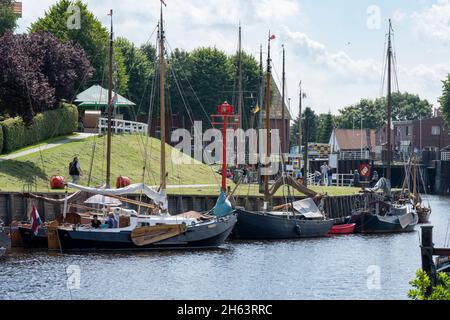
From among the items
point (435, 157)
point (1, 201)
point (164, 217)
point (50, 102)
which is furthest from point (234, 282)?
point (435, 157)

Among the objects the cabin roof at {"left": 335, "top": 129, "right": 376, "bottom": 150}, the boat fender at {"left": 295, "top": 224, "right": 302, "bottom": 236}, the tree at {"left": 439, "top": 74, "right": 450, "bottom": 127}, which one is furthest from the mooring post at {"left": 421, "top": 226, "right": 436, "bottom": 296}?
the cabin roof at {"left": 335, "top": 129, "right": 376, "bottom": 150}

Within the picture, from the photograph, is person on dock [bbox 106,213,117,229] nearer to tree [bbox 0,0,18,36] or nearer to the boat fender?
the boat fender

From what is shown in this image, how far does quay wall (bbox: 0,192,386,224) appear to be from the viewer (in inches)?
2280

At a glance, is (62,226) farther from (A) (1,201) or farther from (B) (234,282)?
(B) (234,282)

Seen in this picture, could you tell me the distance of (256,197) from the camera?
70938 millimetres

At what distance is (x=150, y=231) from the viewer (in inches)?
2160

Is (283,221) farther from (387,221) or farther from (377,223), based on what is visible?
(387,221)

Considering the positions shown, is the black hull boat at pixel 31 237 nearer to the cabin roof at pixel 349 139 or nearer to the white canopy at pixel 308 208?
the white canopy at pixel 308 208

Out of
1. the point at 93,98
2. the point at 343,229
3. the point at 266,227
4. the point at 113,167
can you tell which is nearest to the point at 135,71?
the point at 93,98

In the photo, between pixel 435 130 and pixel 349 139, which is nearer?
pixel 435 130

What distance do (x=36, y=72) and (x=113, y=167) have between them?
10739mm

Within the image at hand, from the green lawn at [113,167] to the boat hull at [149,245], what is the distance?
27.1 ft

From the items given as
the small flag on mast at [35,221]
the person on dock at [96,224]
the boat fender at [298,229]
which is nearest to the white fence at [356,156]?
the boat fender at [298,229]
